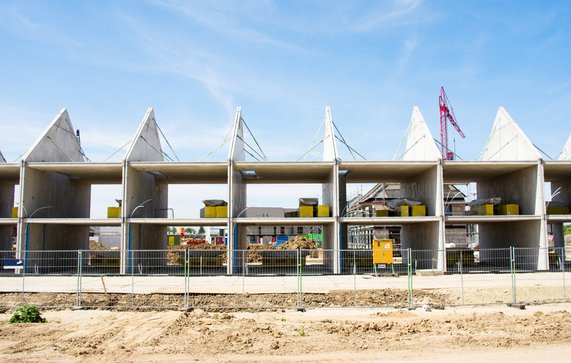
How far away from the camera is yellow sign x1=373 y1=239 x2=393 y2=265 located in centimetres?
2441

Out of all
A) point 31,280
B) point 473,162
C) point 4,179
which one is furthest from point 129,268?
point 473,162

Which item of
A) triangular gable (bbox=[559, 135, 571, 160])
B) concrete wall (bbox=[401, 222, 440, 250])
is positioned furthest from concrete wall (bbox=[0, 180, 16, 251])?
triangular gable (bbox=[559, 135, 571, 160])

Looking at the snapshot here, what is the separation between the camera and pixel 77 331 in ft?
39.1

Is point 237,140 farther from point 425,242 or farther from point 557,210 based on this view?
point 557,210

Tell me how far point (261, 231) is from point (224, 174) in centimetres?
4560

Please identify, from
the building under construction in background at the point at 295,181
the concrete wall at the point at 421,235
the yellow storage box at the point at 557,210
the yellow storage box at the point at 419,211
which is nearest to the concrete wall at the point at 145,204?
the building under construction in background at the point at 295,181

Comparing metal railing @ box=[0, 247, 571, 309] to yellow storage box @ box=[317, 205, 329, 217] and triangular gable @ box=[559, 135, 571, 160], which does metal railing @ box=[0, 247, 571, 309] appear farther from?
triangular gable @ box=[559, 135, 571, 160]

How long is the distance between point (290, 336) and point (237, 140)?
19.5 metres

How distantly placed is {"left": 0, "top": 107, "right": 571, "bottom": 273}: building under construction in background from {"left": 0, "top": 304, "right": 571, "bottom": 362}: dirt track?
42.0 ft

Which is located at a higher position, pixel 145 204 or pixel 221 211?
pixel 145 204

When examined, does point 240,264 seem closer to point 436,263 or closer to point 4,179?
point 436,263

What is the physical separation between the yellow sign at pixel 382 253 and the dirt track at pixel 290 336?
407 inches

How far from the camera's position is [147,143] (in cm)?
3080

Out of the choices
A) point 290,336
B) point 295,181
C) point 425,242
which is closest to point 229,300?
point 290,336
